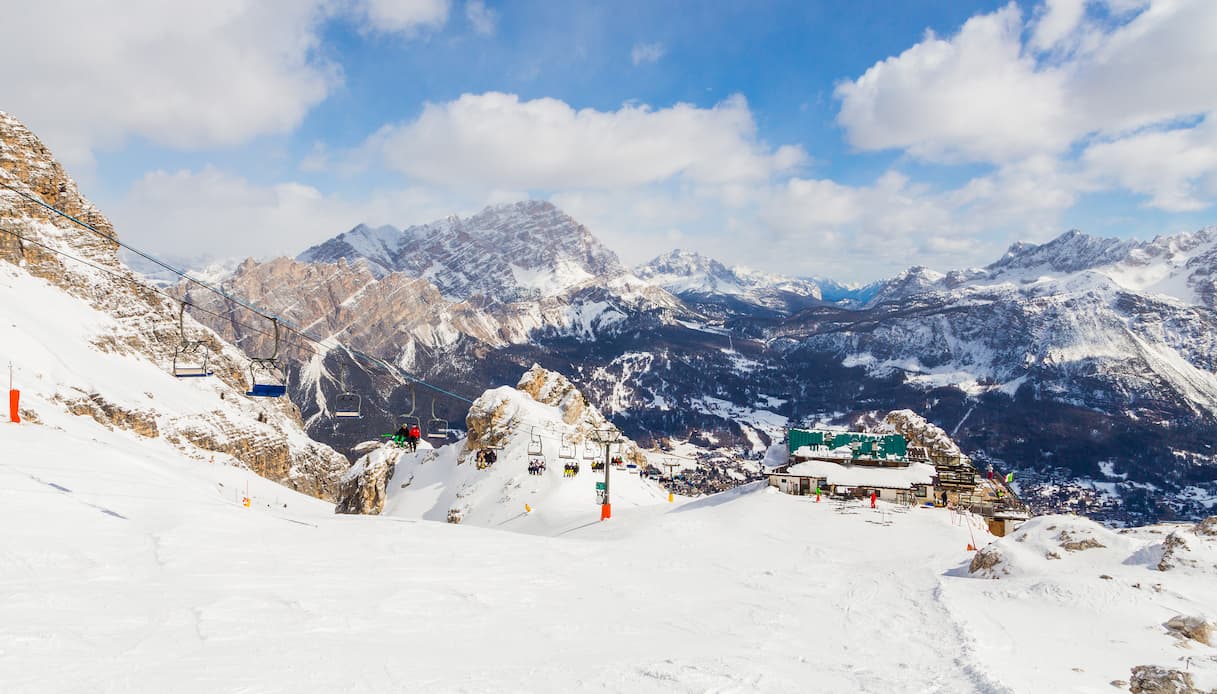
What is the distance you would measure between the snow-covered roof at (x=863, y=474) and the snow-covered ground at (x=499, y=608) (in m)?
30.4

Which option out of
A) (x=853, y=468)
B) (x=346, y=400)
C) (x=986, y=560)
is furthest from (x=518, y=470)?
(x=986, y=560)

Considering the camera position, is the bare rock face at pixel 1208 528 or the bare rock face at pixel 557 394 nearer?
the bare rock face at pixel 1208 528

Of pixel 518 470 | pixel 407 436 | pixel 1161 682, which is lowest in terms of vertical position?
pixel 518 470

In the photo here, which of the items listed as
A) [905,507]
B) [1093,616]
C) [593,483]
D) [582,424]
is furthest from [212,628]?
[582,424]

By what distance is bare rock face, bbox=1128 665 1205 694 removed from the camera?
44.0 feet

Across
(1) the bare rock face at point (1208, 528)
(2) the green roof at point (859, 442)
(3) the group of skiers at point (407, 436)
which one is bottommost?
(1) the bare rock face at point (1208, 528)

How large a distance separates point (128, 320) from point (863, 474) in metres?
137

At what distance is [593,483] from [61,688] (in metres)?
65.9

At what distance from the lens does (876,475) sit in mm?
63906

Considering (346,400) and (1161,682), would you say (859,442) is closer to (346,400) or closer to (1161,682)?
(346,400)

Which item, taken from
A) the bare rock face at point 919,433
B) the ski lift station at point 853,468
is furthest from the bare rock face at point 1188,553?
the bare rock face at point 919,433

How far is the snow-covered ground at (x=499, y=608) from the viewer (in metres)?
12.1

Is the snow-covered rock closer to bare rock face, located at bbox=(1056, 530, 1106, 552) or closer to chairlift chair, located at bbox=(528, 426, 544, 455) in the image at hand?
chairlift chair, located at bbox=(528, 426, 544, 455)

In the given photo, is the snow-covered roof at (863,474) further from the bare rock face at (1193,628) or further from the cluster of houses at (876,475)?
the bare rock face at (1193,628)
